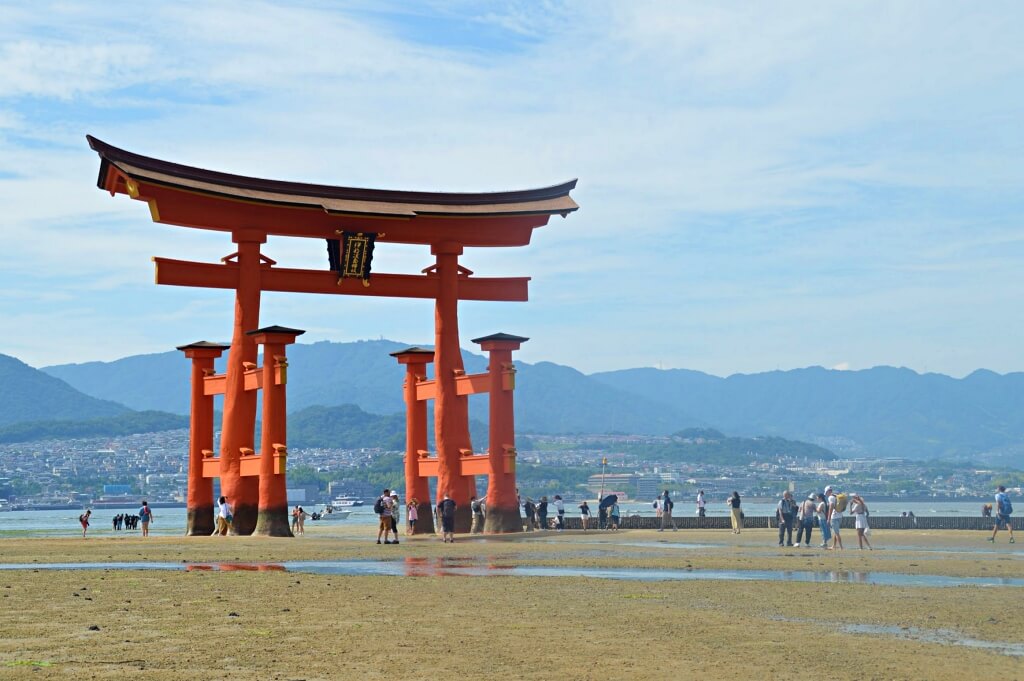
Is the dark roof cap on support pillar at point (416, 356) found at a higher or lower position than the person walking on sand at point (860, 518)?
higher

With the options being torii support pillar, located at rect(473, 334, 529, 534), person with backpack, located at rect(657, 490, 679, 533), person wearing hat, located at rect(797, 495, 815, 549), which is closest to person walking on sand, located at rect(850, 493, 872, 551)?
person wearing hat, located at rect(797, 495, 815, 549)

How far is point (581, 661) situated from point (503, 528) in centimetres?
2776

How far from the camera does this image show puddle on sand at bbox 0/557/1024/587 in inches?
835

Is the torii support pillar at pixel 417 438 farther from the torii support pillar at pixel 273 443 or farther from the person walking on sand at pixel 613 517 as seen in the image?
the person walking on sand at pixel 613 517

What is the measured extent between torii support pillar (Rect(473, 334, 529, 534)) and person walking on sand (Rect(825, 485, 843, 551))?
10.4 metres

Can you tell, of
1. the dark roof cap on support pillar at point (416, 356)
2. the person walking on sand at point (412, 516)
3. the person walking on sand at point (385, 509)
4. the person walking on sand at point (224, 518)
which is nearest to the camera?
the person walking on sand at point (385, 509)

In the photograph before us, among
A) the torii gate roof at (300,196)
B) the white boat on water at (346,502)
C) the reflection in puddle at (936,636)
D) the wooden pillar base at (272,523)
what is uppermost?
the torii gate roof at (300,196)

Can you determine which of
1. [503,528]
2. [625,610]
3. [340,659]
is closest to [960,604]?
[625,610]

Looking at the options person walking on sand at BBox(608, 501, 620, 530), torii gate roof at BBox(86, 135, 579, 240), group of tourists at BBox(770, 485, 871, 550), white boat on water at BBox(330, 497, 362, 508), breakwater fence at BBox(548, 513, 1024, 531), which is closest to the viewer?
group of tourists at BBox(770, 485, 871, 550)

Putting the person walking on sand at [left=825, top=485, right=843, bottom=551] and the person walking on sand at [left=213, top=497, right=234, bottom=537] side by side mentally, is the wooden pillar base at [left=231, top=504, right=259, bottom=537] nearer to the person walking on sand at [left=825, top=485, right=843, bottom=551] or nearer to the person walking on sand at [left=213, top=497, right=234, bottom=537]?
the person walking on sand at [left=213, top=497, right=234, bottom=537]

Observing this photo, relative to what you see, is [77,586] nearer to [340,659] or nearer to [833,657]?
[340,659]

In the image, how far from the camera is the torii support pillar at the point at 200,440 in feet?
142

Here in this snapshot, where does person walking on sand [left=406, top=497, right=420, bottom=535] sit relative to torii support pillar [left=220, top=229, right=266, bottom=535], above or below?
below

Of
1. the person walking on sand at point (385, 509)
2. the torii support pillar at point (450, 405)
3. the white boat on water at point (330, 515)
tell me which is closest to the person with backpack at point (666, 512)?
the torii support pillar at point (450, 405)
